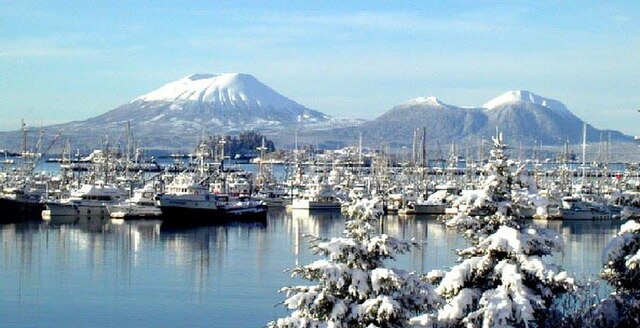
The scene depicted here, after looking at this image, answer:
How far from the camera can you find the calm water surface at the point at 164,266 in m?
20.7

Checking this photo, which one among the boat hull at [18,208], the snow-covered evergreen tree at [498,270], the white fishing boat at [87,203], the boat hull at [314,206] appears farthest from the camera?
the boat hull at [314,206]

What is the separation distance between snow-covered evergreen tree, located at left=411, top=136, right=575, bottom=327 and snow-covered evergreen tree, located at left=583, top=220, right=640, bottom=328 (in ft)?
4.23

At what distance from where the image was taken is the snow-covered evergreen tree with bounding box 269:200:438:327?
30.4ft

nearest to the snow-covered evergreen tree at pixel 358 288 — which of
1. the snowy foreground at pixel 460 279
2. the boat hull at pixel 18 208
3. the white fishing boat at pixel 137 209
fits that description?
the snowy foreground at pixel 460 279

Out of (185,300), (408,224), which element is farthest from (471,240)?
(408,224)

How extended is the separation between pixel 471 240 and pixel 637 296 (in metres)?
1.96

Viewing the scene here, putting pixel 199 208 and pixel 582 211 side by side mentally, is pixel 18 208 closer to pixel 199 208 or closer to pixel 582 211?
pixel 199 208

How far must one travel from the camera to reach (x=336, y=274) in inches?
367

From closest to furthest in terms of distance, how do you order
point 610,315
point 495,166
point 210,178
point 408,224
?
point 495,166, point 610,315, point 408,224, point 210,178

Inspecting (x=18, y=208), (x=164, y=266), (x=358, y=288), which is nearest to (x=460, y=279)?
(x=358, y=288)

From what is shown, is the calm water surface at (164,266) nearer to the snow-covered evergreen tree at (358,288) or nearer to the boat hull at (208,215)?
the boat hull at (208,215)

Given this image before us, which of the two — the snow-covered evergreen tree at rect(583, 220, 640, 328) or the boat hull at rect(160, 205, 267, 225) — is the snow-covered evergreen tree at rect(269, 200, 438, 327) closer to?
the snow-covered evergreen tree at rect(583, 220, 640, 328)

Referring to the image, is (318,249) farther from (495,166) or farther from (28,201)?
(28,201)

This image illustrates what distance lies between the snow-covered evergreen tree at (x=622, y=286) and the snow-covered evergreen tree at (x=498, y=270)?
50.7 inches
